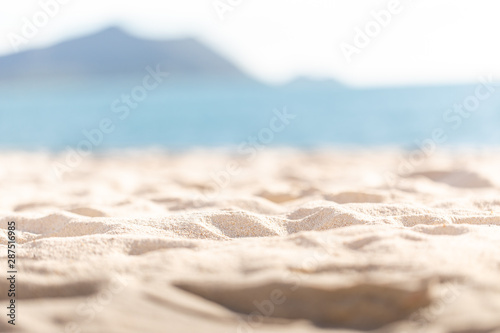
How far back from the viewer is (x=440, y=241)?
5.62 ft

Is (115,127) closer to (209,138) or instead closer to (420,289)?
(209,138)

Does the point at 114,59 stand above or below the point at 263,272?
above

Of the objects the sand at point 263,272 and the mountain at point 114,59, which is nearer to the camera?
the sand at point 263,272

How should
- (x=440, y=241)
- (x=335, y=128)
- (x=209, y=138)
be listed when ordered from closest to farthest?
(x=440, y=241) < (x=209, y=138) < (x=335, y=128)

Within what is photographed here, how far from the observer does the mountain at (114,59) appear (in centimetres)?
7625

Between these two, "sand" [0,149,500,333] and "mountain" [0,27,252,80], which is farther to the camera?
"mountain" [0,27,252,80]

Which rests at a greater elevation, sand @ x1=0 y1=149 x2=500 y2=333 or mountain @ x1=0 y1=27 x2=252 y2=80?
mountain @ x1=0 y1=27 x2=252 y2=80

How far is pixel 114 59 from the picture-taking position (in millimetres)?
82500

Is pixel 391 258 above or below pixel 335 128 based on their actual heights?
below

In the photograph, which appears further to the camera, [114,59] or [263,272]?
[114,59]

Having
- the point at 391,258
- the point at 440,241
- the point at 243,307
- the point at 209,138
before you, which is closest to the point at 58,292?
the point at 243,307

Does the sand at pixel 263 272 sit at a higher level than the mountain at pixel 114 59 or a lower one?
lower

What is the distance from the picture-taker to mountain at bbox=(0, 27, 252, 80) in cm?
7625

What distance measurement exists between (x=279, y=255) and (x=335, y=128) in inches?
724
